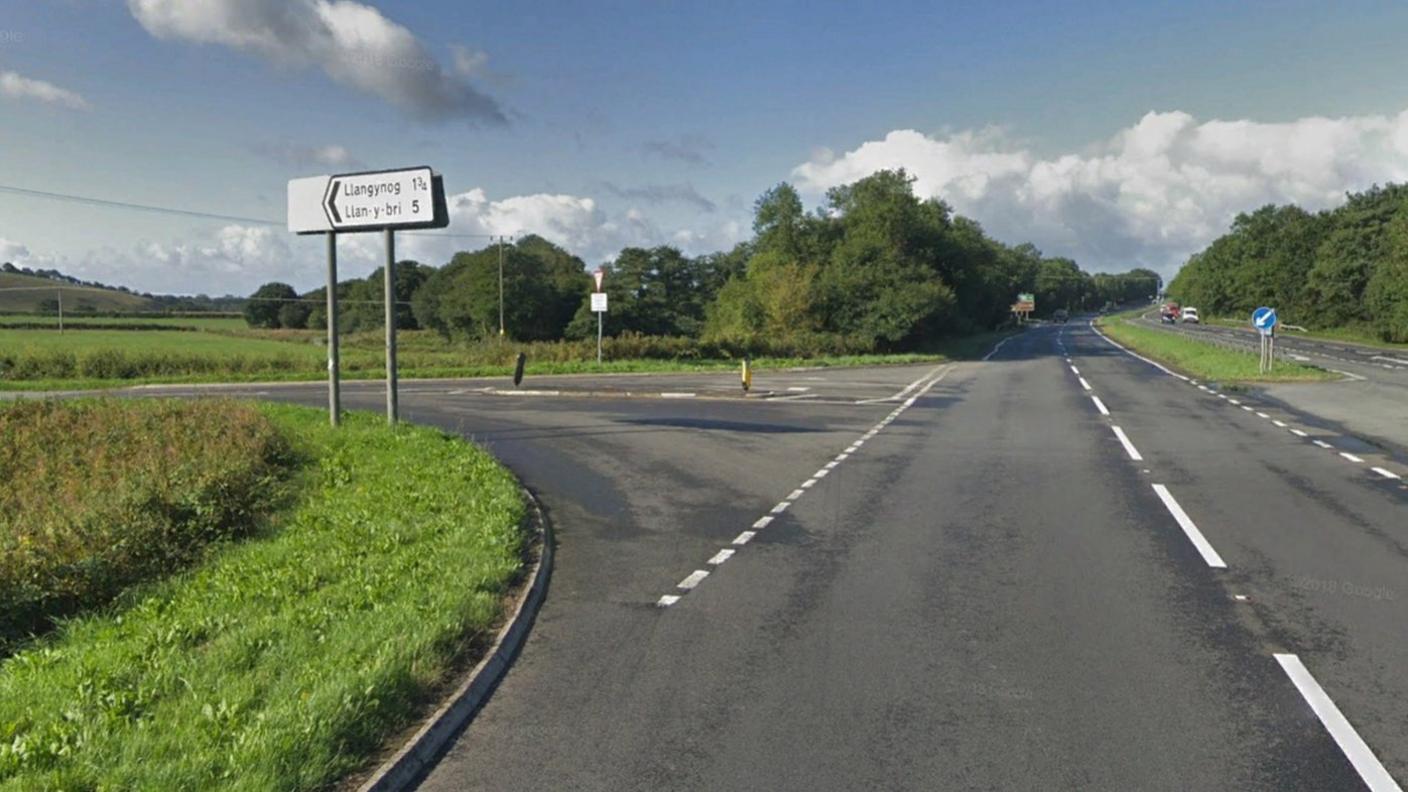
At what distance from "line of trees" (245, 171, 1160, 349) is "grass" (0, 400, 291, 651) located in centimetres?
3334

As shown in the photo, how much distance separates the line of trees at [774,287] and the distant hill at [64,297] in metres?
9.07

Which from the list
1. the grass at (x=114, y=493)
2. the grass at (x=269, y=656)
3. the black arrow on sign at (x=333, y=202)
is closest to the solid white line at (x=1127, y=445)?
the grass at (x=269, y=656)

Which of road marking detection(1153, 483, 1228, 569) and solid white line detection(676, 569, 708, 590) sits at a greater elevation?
road marking detection(1153, 483, 1228, 569)

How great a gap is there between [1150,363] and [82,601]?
43.6 meters

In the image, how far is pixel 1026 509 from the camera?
33.7 ft

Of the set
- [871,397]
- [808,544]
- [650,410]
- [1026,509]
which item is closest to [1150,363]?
[871,397]

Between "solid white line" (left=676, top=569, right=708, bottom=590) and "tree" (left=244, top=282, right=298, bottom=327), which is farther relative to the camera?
"tree" (left=244, top=282, right=298, bottom=327)

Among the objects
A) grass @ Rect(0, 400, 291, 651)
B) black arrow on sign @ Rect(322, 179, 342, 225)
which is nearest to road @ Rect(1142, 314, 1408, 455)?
grass @ Rect(0, 400, 291, 651)

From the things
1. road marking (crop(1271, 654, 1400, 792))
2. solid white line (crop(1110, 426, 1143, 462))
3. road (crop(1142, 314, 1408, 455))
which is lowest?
road marking (crop(1271, 654, 1400, 792))

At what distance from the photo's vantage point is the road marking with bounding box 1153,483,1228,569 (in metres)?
8.07

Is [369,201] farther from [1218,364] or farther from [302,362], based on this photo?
[1218,364]

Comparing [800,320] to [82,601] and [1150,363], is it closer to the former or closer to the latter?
[1150,363]

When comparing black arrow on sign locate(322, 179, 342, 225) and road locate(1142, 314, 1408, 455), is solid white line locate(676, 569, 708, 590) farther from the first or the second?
road locate(1142, 314, 1408, 455)

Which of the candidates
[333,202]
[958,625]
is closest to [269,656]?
[958,625]
